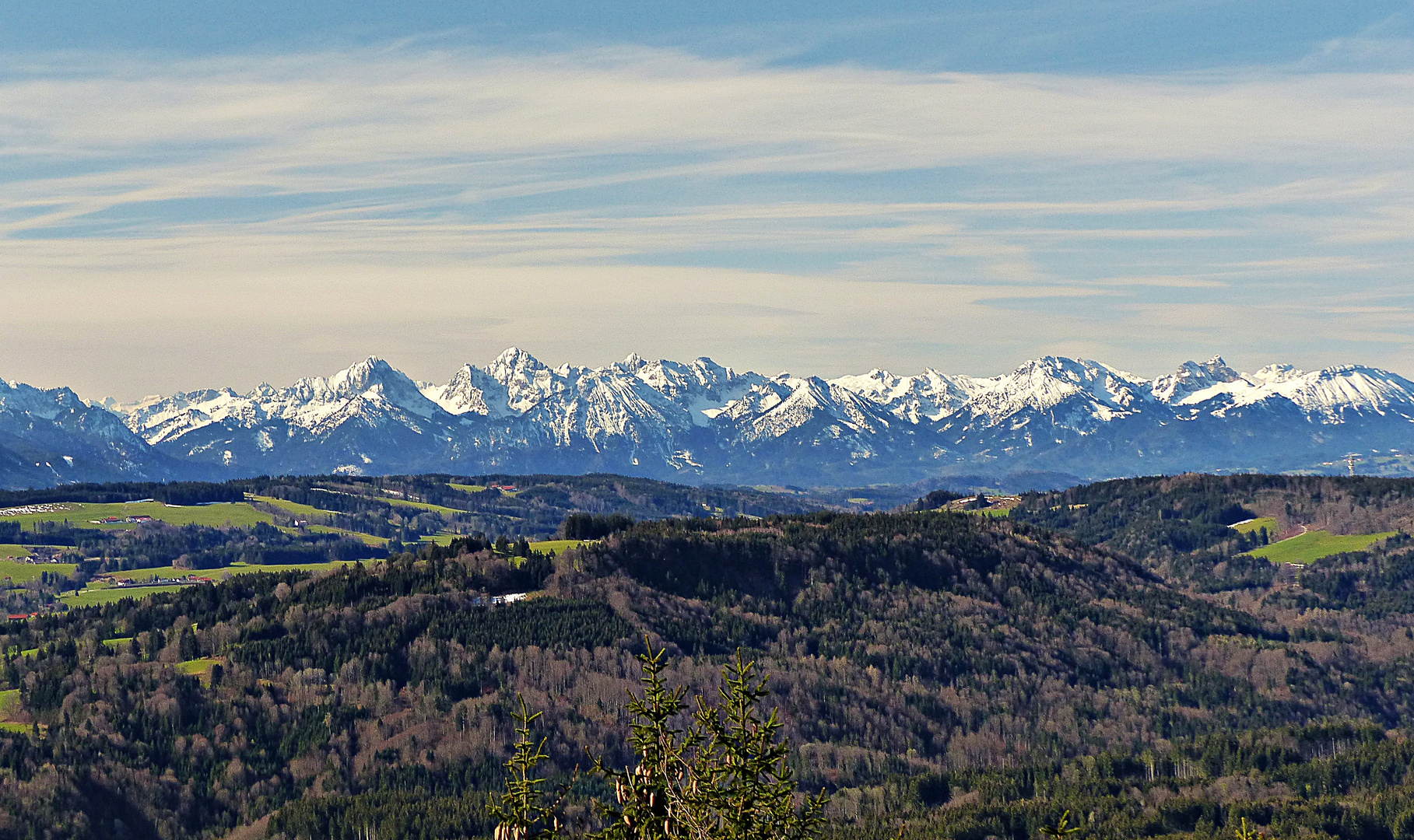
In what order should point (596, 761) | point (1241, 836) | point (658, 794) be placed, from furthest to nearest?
point (1241, 836), point (658, 794), point (596, 761)

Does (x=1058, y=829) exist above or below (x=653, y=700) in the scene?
below

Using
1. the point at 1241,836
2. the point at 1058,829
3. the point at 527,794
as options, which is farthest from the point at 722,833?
the point at 1241,836

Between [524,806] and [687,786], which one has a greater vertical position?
[524,806]

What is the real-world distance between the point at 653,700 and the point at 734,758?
2793 millimetres

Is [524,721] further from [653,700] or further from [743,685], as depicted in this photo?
[743,685]

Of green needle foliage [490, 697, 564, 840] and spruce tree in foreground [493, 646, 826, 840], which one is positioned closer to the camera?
green needle foliage [490, 697, 564, 840]

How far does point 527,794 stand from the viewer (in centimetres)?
3828

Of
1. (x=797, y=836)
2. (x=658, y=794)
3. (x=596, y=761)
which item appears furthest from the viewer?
(x=797, y=836)

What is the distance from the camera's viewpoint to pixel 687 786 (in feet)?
134

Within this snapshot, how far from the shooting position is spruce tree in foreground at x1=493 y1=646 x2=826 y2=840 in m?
38.0

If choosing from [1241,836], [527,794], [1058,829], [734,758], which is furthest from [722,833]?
[1241,836]

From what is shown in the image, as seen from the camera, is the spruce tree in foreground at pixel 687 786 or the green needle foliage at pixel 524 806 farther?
the spruce tree in foreground at pixel 687 786

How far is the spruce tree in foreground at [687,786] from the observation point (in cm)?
3803

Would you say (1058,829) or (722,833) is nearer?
(722,833)
